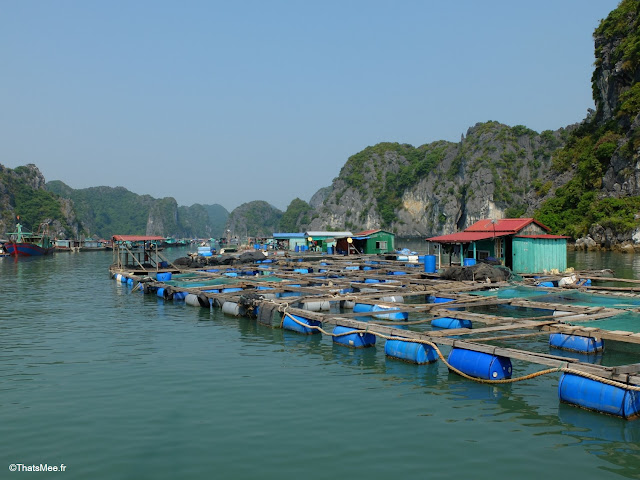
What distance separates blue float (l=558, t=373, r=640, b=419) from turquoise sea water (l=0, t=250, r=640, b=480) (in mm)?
208

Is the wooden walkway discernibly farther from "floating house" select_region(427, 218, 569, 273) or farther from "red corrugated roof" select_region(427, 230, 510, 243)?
"red corrugated roof" select_region(427, 230, 510, 243)

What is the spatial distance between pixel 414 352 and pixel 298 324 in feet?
19.1

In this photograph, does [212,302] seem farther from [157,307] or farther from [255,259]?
[255,259]

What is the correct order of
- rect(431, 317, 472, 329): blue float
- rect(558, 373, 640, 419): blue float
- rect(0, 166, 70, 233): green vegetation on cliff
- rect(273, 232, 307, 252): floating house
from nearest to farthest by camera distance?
rect(558, 373, 640, 419): blue float < rect(431, 317, 472, 329): blue float < rect(273, 232, 307, 252): floating house < rect(0, 166, 70, 233): green vegetation on cliff

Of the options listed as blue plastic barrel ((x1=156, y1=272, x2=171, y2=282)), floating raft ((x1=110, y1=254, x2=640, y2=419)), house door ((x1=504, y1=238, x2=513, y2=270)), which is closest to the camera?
floating raft ((x1=110, y1=254, x2=640, y2=419))

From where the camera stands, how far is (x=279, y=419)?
35.9 ft

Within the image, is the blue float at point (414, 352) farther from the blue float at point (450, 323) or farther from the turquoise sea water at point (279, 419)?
the blue float at point (450, 323)

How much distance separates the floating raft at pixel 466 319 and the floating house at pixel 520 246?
2496 mm

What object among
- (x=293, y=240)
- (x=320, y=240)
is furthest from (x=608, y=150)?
(x=293, y=240)

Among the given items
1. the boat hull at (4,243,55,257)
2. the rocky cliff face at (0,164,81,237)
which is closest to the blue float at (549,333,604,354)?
the boat hull at (4,243,55,257)

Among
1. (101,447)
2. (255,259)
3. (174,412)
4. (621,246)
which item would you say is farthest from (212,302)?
(621,246)

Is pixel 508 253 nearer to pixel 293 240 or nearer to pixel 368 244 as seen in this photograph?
pixel 368 244

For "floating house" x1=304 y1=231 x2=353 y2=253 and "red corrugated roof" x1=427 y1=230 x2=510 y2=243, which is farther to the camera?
"floating house" x1=304 y1=231 x2=353 y2=253

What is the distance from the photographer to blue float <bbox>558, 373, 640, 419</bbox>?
10.2 metres
